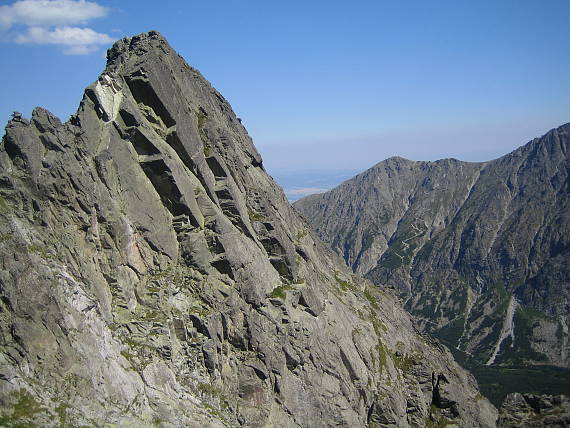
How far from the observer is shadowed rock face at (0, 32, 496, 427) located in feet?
135

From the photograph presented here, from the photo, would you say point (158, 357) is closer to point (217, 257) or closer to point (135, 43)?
point (217, 257)

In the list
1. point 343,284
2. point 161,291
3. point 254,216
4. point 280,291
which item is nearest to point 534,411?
point 343,284

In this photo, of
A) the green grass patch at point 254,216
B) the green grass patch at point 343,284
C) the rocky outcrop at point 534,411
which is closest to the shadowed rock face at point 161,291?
the green grass patch at point 254,216

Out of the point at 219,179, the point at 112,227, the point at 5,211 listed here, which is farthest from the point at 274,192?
the point at 5,211

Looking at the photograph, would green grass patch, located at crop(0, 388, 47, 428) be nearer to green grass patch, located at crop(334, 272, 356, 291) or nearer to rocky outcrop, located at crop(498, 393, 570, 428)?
rocky outcrop, located at crop(498, 393, 570, 428)

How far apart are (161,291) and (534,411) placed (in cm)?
6501

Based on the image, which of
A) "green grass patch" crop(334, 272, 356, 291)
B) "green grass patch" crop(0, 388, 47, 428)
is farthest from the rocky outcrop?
"green grass patch" crop(0, 388, 47, 428)

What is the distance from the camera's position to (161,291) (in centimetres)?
5584

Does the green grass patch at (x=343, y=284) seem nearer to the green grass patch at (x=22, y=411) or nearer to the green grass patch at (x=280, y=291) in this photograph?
the green grass patch at (x=280, y=291)

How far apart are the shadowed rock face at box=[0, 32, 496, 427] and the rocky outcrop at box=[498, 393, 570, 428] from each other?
9692mm

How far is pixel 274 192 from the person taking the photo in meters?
104

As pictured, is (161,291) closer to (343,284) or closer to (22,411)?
(22,411)

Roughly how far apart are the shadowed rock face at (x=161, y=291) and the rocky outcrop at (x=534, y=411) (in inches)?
382

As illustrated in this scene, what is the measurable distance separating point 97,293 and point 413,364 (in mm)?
67971
